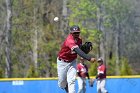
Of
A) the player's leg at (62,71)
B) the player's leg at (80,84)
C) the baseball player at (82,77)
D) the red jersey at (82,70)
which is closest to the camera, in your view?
the player's leg at (62,71)

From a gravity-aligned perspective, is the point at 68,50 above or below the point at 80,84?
above

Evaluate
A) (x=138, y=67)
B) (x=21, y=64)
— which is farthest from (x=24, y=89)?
(x=138, y=67)

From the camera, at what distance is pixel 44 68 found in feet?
128

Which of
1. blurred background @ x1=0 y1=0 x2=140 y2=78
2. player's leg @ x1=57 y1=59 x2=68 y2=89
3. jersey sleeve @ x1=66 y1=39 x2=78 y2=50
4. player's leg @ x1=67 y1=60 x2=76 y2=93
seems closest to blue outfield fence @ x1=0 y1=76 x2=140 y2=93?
player's leg @ x1=57 y1=59 x2=68 y2=89

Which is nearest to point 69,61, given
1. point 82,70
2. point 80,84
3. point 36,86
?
point 80,84

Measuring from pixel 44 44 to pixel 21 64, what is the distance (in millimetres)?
4559

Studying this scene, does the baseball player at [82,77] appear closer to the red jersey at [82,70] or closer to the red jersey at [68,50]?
the red jersey at [82,70]

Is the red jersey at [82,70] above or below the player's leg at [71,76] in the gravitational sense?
below

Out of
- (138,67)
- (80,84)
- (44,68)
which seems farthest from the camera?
(138,67)

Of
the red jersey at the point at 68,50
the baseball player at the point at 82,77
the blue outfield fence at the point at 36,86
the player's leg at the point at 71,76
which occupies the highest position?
the red jersey at the point at 68,50

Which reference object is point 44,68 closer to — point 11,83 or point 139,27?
point 139,27

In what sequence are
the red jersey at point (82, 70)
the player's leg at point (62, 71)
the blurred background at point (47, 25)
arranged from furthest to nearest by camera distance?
1. the blurred background at point (47, 25)
2. the red jersey at point (82, 70)
3. the player's leg at point (62, 71)

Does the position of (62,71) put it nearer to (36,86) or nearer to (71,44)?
(71,44)

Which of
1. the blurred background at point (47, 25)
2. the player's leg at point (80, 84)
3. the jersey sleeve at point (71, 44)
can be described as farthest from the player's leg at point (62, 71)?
the blurred background at point (47, 25)
